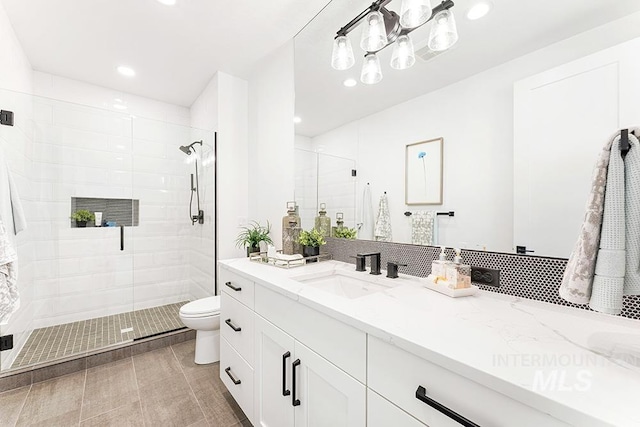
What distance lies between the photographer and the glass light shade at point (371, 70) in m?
1.46

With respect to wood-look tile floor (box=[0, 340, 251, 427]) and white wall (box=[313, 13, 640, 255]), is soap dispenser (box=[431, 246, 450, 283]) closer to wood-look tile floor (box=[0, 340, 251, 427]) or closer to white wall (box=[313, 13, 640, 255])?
white wall (box=[313, 13, 640, 255])

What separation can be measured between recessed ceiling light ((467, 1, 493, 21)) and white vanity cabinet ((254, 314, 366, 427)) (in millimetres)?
1452

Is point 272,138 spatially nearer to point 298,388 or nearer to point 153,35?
point 153,35

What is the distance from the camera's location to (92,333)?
2.44 meters

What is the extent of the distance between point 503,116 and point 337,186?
3.18ft

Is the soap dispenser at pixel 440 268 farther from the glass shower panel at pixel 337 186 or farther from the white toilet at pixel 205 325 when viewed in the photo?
the white toilet at pixel 205 325

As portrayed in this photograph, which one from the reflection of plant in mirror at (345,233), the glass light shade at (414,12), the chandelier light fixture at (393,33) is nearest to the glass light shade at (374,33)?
the chandelier light fixture at (393,33)

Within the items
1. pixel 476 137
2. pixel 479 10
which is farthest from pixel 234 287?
pixel 479 10

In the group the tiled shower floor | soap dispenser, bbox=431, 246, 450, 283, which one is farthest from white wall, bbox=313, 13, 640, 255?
the tiled shower floor

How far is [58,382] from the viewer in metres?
1.93

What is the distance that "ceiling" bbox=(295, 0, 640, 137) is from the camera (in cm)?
88

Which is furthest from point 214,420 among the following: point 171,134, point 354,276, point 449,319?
point 171,134

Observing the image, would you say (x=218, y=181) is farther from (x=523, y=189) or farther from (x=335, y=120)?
(x=523, y=189)

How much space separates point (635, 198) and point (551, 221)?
321 mm
